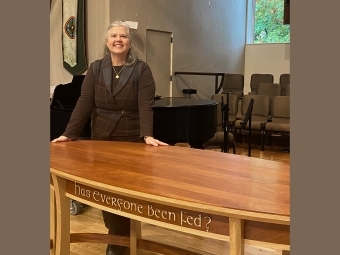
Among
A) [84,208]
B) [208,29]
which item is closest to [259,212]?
[84,208]

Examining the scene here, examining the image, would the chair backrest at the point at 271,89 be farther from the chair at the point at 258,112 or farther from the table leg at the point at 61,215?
the table leg at the point at 61,215

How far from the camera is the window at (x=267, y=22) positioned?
11.6m

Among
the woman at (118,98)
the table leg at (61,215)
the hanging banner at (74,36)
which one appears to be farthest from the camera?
the hanging banner at (74,36)

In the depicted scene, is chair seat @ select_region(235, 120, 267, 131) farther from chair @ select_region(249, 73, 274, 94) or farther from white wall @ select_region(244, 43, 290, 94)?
white wall @ select_region(244, 43, 290, 94)

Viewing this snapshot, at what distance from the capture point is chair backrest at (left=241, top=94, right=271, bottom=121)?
8.02 meters

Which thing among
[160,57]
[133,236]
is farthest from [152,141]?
[160,57]

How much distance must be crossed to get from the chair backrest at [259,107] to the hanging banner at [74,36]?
2.98m

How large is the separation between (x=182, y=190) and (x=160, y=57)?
23.7 ft

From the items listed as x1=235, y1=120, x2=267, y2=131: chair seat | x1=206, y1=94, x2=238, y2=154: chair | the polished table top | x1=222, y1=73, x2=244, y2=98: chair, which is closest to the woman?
the polished table top

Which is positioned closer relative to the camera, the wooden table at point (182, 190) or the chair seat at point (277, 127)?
the wooden table at point (182, 190)

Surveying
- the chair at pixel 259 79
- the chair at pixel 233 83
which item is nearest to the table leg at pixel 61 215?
the chair at pixel 233 83

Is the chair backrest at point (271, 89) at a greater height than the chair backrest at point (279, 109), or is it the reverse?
the chair backrest at point (271, 89)
